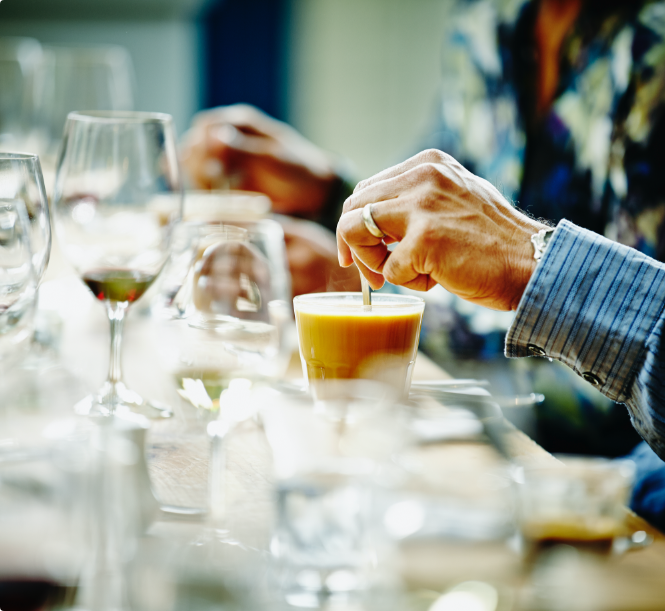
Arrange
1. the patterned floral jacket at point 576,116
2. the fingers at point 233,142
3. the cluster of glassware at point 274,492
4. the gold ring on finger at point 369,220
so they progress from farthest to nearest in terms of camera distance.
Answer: the fingers at point 233,142
the patterned floral jacket at point 576,116
the gold ring on finger at point 369,220
the cluster of glassware at point 274,492

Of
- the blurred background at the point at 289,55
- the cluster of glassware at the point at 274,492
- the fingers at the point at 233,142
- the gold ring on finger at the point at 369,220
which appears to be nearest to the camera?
the cluster of glassware at the point at 274,492

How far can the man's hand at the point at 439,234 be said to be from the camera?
1.97 ft

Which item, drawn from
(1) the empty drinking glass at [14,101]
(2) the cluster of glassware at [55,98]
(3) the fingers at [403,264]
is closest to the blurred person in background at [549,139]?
(2) the cluster of glassware at [55,98]

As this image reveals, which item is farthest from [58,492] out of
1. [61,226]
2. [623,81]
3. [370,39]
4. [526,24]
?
[370,39]

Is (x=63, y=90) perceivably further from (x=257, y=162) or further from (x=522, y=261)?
(x=522, y=261)

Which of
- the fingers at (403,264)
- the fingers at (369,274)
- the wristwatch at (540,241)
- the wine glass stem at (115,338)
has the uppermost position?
the wristwatch at (540,241)

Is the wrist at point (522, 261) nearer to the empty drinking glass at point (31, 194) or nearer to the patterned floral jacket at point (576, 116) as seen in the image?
the patterned floral jacket at point (576, 116)

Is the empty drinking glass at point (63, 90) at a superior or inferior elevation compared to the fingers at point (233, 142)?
superior

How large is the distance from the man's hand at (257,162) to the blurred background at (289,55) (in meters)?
0.72

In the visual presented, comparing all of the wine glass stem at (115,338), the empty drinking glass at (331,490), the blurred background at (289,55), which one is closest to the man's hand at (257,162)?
the blurred background at (289,55)

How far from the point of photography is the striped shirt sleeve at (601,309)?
0.61 metres

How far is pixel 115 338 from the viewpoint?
0.61m

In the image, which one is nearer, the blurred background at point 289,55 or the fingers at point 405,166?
the fingers at point 405,166

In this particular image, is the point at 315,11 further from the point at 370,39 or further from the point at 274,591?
the point at 274,591
